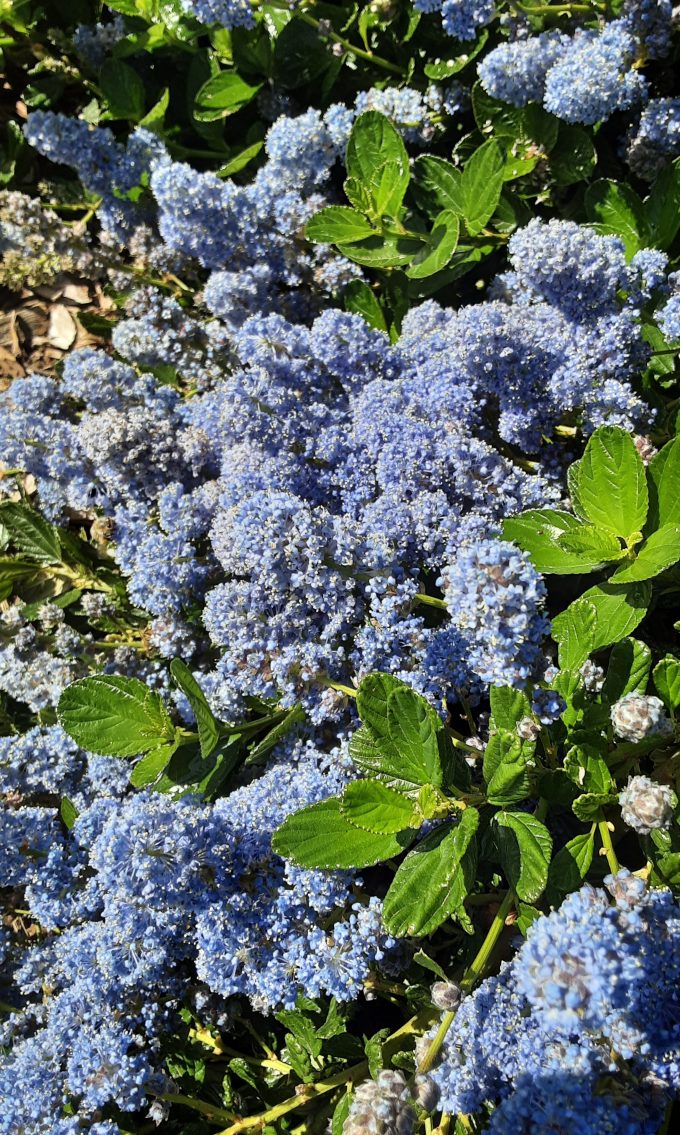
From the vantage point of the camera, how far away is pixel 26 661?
12.3ft

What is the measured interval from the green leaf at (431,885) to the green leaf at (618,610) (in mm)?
664

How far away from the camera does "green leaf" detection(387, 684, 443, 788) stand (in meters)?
2.29

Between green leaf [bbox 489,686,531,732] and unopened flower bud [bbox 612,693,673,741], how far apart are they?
0.23 meters

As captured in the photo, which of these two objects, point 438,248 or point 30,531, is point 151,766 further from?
point 438,248

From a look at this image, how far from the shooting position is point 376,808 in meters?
2.35

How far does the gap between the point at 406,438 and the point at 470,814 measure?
47.4 inches

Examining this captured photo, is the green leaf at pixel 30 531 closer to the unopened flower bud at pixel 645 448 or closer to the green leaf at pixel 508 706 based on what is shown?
the green leaf at pixel 508 706

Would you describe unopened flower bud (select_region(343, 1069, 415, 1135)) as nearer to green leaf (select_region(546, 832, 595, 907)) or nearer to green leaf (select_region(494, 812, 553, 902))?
green leaf (select_region(494, 812, 553, 902))

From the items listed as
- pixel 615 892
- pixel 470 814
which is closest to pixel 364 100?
pixel 470 814

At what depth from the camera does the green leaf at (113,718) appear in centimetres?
300

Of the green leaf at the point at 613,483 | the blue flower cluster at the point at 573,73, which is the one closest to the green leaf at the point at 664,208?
the blue flower cluster at the point at 573,73

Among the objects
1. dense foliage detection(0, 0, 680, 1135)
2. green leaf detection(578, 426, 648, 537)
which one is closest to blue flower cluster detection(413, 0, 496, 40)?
dense foliage detection(0, 0, 680, 1135)

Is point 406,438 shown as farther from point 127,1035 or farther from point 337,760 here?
point 127,1035

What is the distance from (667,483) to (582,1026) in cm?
151
